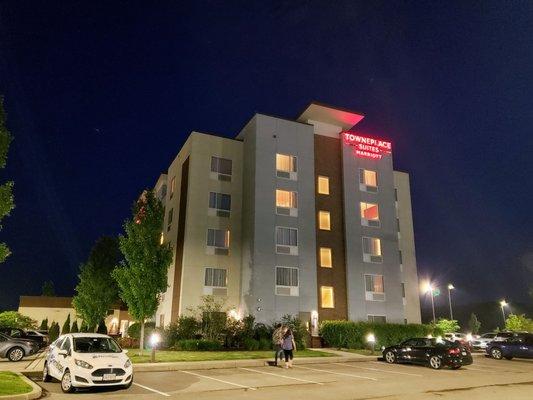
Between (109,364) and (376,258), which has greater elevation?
(376,258)

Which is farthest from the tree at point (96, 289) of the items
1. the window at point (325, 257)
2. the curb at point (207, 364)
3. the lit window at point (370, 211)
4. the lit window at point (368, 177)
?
the lit window at point (368, 177)

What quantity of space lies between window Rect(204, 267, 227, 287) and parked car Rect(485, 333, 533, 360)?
1756 cm

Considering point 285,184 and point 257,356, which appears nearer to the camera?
point 257,356

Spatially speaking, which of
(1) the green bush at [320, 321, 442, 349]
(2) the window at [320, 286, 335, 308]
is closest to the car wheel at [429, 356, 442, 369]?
(1) the green bush at [320, 321, 442, 349]

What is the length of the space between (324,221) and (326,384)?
69.9 ft

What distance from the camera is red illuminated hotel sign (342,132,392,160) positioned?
123 ft

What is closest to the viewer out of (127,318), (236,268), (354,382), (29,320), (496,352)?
(354,382)

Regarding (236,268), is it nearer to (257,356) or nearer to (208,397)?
(257,356)

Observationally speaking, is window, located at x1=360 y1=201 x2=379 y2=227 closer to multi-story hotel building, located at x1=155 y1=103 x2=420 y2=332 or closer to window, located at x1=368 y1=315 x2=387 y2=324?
multi-story hotel building, located at x1=155 y1=103 x2=420 y2=332

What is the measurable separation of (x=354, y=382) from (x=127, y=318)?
128 ft

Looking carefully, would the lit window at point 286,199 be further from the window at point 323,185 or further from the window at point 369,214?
the window at point 369,214

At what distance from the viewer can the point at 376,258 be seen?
35.7 m

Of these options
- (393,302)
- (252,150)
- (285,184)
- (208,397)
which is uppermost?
(252,150)

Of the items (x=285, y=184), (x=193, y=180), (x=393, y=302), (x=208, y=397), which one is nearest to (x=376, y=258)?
(x=393, y=302)
